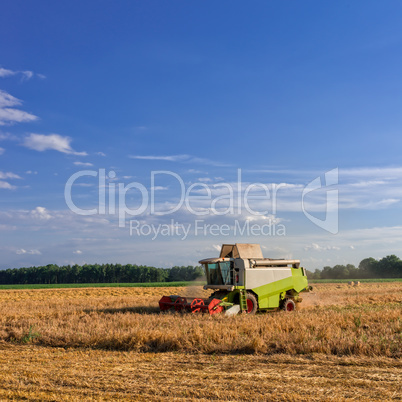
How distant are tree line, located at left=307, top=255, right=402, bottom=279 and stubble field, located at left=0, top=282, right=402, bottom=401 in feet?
311

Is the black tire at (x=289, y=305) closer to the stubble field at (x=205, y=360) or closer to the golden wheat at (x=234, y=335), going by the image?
the golden wheat at (x=234, y=335)

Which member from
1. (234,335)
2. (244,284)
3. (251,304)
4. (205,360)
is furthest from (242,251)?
(205,360)

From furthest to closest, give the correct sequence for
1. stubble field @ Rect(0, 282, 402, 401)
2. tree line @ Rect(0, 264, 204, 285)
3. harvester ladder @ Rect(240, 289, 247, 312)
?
tree line @ Rect(0, 264, 204, 285), harvester ladder @ Rect(240, 289, 247, 312), stubble field @ Rect(0, 282, 402, 401)

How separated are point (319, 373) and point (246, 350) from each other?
Result: 2197mm

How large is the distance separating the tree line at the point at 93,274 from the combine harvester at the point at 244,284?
8457 centimetres

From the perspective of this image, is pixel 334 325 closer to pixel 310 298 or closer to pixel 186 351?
pixel 186 351

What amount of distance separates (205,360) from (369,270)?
111 metres

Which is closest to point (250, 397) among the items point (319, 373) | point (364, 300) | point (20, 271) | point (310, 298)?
point (319, 373)

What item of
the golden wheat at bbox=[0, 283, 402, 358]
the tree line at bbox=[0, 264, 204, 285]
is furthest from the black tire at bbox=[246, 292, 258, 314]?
the tree line at bbox=[0, 264, 204, 285]

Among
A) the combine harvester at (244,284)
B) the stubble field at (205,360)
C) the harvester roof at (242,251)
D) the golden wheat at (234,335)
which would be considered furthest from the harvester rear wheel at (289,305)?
the stubble field at (205,360)

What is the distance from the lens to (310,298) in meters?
22.7

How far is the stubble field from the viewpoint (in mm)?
6352

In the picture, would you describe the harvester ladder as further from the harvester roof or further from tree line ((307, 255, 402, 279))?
tree line ((307, 255, 402, 279))

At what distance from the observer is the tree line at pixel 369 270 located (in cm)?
10244
